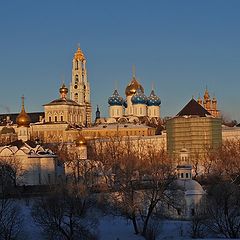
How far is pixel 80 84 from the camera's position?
12375 centimetres

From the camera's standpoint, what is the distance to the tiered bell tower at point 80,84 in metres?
124

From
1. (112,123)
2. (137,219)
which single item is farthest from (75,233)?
(112,123)

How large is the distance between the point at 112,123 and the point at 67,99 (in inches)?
299

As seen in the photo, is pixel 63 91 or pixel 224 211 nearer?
pixel 224 211

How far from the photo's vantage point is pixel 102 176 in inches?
2181

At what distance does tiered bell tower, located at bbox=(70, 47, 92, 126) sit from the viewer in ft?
405

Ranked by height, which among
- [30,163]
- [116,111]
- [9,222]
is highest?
[116,111]

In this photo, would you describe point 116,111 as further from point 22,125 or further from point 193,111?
point 22,125

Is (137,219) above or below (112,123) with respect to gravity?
below

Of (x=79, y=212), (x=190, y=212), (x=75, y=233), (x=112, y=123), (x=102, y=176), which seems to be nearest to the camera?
(x=75, y=233)

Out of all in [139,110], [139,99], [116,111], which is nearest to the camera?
[139,99]

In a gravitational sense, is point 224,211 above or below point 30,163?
below

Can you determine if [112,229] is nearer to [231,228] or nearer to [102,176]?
[231,228]

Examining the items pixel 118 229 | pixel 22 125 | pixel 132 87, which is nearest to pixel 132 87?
pixel 132 87
